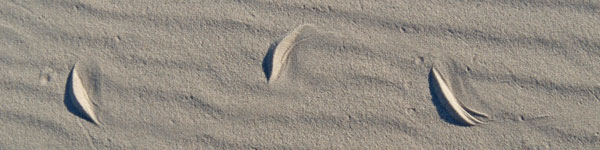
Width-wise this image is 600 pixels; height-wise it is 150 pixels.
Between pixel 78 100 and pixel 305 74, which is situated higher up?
pixel 305 74

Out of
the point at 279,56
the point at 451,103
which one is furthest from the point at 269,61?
the point at 451,103

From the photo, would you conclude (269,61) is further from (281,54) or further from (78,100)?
(78,100)

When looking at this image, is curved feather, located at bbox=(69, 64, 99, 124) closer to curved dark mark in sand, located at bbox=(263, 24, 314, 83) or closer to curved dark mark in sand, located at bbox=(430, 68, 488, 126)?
curved dark mark in sand, located at bbox=(263, 24, 314, 83)

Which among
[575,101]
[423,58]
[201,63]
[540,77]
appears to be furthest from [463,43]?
[201,63]

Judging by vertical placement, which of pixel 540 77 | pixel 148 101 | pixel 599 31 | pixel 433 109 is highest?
pixel 599 31

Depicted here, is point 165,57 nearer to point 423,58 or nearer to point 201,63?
point 201,63

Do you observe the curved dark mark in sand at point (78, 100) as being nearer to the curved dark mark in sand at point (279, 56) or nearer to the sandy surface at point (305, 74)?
the sandy surface at point (305, 74)
